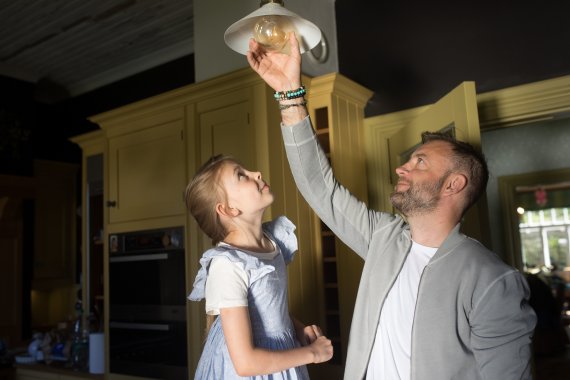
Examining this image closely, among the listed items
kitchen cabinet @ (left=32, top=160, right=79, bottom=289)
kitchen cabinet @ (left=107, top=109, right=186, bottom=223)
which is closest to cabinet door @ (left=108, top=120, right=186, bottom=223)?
kitchen cabinet @ (left=107, top=109, right=186, bottom=223)

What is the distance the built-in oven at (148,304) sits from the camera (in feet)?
8.33

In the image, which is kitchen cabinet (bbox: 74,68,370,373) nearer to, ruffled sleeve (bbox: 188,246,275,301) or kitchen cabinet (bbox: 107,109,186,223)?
kitchen cabinet (bbox: 107,109,186,223)

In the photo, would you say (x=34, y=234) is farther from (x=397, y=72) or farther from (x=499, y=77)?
(x=499, y=77)

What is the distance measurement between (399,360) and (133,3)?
3.14m

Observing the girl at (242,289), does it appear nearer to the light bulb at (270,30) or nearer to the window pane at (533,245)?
the light bulb at (270,30)

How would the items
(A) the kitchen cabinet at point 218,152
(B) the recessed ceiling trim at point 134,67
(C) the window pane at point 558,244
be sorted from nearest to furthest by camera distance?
(A) the kitchen cabinet at point 218,152 < (B) the recessed ceiling trim at point 134,67 < (C) the window pane at point 558,244

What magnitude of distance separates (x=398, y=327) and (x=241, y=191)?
0.53 m

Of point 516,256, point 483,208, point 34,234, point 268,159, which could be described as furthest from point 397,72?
point 34,234

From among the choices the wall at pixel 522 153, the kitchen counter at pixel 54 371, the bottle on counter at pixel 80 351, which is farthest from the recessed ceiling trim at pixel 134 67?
the wall at pixel 522 153

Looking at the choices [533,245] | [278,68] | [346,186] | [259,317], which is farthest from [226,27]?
[533,245]

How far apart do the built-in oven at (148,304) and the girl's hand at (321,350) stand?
135 cm

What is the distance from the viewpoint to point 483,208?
5.78 ft

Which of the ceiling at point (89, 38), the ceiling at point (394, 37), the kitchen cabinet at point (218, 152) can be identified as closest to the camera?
the kitchen cabinet at point (218, 152)

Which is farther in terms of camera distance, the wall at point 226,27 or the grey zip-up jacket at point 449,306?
the wall at point 226,27
